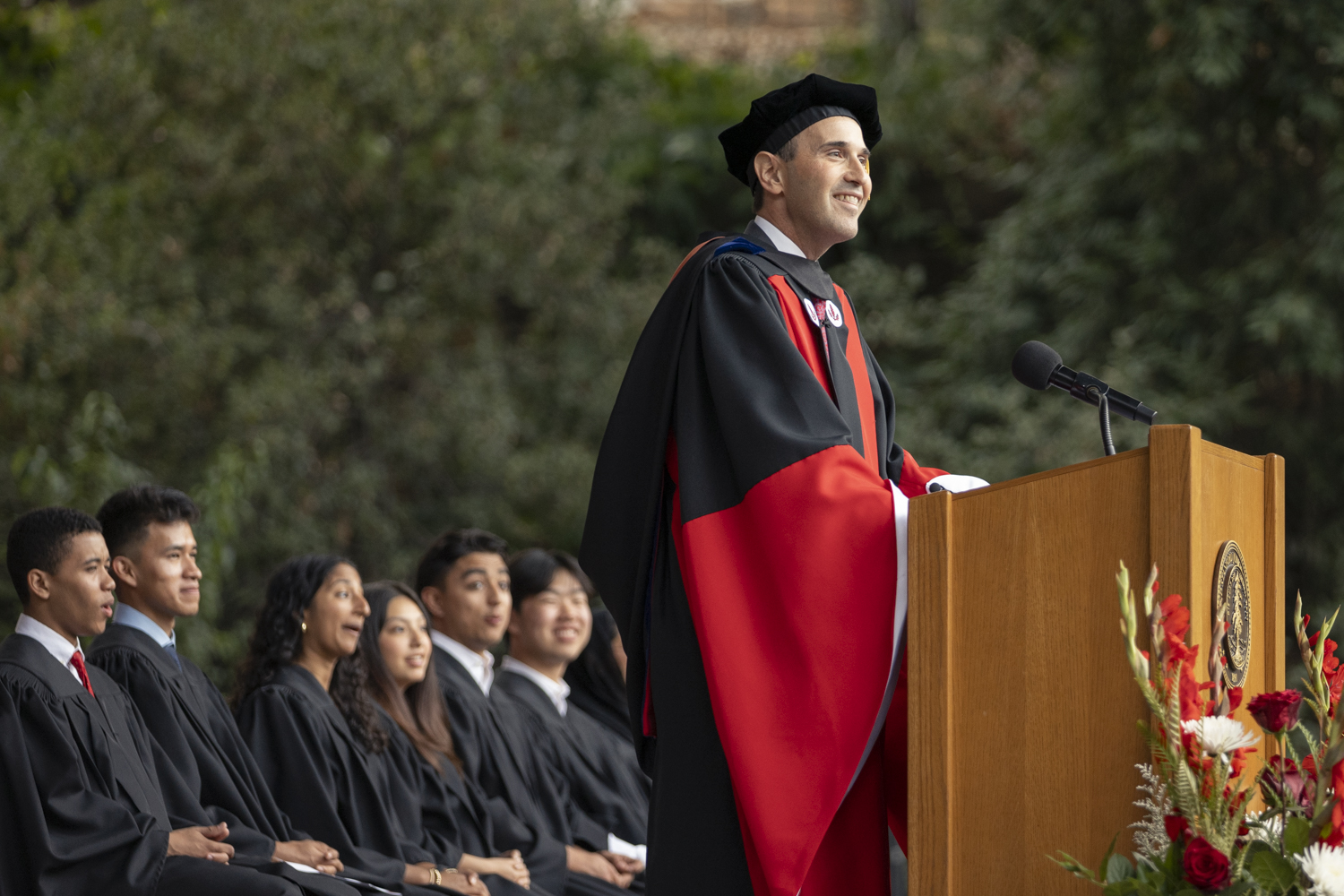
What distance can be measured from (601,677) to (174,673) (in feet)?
8.32

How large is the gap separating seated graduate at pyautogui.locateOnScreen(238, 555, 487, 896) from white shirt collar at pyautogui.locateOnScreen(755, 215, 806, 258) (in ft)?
7.10

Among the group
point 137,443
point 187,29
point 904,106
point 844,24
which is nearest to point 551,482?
point 137,443

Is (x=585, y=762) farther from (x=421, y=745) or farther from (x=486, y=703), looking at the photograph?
(x=421, y=745)

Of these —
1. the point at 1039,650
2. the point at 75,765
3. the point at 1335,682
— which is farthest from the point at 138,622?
the point at 1335,682

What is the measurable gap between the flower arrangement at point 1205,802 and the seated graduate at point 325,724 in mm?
2537

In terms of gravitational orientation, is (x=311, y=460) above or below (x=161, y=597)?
above

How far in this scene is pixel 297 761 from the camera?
13.6 feet

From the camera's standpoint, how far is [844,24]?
54.8 ft

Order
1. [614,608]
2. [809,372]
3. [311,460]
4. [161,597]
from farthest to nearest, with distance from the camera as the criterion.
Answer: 1. [311,460]
2. [161,597]
3. [614,608]
4. [809,372]

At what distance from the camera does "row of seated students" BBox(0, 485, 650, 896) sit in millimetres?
3213

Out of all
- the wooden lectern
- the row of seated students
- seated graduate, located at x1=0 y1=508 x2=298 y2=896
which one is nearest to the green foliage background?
the row of seated students

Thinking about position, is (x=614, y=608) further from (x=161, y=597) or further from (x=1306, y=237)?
(x=1306, y=237)

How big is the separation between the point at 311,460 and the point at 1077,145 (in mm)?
5853

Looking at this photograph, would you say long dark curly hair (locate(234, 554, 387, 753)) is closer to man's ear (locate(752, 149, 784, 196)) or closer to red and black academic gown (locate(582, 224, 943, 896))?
red and black academic gown (locate(582, 224, 943, 896))
